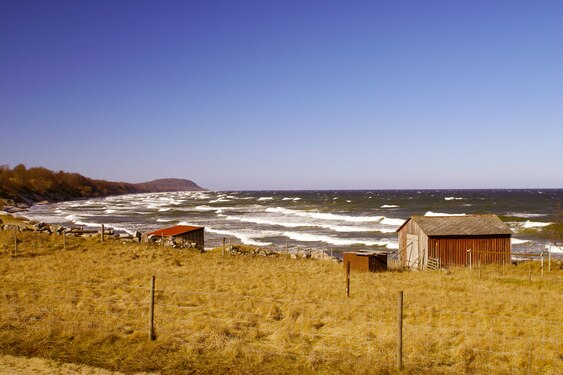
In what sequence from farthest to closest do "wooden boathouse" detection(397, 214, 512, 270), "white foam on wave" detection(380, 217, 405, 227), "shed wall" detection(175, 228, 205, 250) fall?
"white foam on wave" detection(380, 217, 405, 227) → "shed wall" detection(175, 228, 205, 250) → "wooden boathouse" detection(397, 214, 512, 270)

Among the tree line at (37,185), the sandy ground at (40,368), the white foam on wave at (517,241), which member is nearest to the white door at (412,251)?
the white foam on wave at (517,241)

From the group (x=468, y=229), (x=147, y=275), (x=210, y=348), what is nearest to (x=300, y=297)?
(x=210, y=348)

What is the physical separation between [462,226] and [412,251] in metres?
3.98

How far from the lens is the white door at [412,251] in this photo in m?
32.0

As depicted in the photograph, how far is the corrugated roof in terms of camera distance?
30.4 meters

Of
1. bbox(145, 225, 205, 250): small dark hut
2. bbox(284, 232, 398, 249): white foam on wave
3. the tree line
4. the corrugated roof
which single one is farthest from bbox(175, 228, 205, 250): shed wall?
the tree line

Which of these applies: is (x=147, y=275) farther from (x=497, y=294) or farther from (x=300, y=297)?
(x=497, y=294)

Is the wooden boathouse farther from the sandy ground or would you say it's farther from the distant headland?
the distant headland

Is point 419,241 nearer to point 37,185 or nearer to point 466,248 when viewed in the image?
point 466,248

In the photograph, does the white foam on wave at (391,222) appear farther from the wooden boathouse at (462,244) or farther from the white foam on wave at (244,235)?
the wooden boathouse at (462,244)

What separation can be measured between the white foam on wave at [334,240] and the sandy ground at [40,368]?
40.9 metres

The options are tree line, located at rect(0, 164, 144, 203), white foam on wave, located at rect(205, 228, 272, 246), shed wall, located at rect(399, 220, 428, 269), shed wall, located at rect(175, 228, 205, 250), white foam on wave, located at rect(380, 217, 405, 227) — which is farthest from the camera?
tree line, located at rect(0, 164, 144, 203)

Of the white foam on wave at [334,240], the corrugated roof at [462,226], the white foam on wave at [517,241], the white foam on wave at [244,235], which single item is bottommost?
the white foam on wave at [517,241]

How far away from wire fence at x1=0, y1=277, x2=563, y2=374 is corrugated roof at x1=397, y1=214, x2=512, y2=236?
1584 cm
